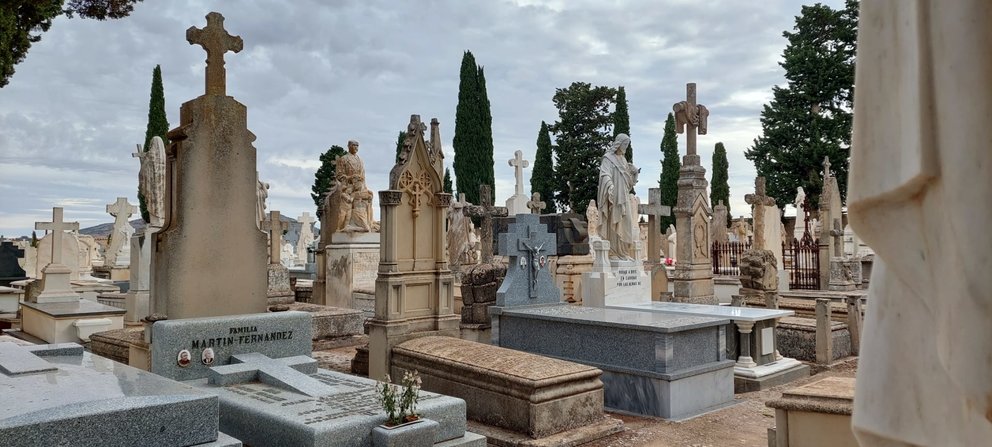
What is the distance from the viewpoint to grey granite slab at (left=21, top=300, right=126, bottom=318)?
9844 millimetres

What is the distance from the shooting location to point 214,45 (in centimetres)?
620

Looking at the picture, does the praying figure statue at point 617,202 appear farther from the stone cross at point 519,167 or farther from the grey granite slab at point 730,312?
the stone cross at point 519,167

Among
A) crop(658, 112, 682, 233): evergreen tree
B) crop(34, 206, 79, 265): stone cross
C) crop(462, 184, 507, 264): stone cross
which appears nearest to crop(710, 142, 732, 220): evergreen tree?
crop(658, 112, 682, 233): evergreen tree

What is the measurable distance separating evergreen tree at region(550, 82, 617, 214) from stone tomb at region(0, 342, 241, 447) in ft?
123

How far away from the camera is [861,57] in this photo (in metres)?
1.22

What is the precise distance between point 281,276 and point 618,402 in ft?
31.0

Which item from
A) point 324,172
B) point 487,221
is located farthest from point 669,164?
point 487,221

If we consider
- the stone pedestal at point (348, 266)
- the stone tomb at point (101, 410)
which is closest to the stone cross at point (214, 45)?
the stone tomb at point (101, 410)

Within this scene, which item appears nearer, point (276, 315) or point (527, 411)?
point (527, 411)

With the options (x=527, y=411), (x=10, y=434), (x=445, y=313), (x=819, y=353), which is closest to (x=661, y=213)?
(x=819, y=353)

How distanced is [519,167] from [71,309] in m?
14.2

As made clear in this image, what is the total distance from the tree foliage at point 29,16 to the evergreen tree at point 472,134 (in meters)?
27.9

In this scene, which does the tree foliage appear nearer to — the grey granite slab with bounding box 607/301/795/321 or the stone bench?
the stone bench

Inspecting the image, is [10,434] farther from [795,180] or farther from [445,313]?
[795,180]
